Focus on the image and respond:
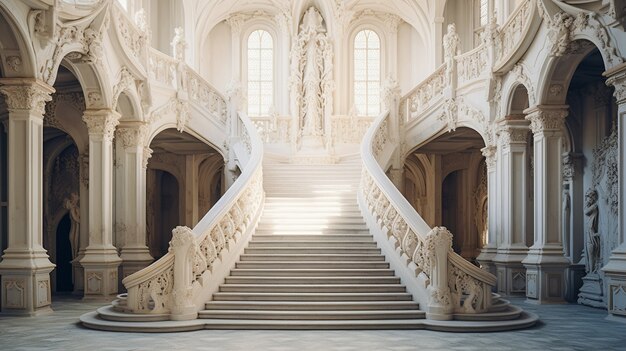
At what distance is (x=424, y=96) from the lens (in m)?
22.3

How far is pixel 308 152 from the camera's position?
25250 millimetres

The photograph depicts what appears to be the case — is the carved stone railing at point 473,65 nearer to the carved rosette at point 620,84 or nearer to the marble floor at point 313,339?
the carved rosette at point 620,84

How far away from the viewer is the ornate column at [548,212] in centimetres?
1551

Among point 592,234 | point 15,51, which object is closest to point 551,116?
point 592,234

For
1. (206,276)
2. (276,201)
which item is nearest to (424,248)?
(206,276)

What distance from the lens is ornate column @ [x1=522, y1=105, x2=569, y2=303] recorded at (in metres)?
15.5

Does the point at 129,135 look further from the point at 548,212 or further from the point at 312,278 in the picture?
the point at 548,212

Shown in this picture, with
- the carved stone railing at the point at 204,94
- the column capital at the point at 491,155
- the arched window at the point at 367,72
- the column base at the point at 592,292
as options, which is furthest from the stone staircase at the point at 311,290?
the arched window at the point at 367,72

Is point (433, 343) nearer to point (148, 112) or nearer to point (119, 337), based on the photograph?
point (119, 337)

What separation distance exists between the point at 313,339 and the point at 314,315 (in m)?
1.38

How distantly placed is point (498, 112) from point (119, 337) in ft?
35.9

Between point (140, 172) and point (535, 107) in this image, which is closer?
point (535, 107)

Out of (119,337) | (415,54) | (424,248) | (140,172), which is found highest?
(415,54)

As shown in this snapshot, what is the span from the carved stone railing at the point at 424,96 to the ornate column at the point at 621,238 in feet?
29.4
